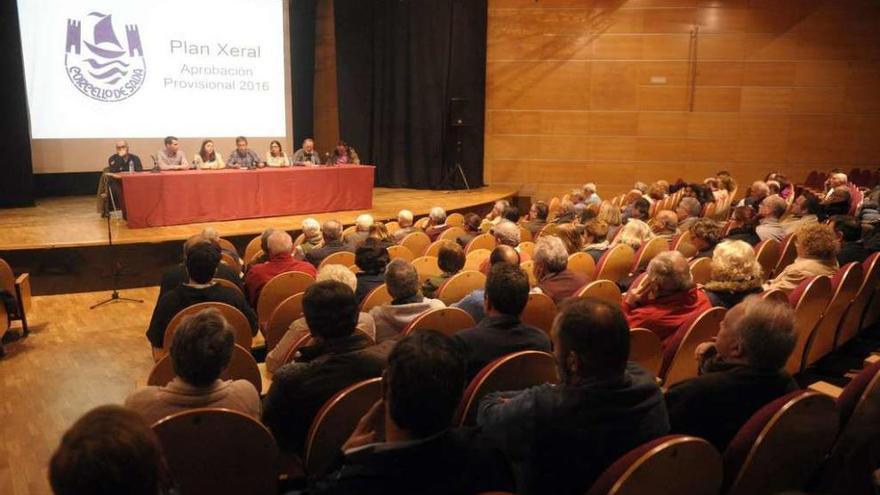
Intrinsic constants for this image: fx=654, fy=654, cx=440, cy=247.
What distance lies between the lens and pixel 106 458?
3.55ft

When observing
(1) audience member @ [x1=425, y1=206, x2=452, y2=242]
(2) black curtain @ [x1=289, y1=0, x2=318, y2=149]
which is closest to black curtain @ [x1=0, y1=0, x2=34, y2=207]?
(2) black curtain @ [x1=289, y1=0, x2=318, y2=149]

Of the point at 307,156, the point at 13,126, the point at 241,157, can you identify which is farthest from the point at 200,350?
the point at 13,126

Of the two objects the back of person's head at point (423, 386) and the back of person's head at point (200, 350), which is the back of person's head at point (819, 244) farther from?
the back of person's head at point (200, 350)

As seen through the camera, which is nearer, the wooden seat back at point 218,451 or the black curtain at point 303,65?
the wooden seat back at point 218,451

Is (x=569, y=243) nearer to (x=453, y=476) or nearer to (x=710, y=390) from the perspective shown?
(x=710, y=390)

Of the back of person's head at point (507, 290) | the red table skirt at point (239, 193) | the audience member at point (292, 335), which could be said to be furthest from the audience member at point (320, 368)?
the red table skirt at point (239, 193)

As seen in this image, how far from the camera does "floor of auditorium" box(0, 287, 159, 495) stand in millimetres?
3090

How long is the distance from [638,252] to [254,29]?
7753 mm

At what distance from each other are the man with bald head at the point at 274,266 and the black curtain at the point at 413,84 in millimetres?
7936

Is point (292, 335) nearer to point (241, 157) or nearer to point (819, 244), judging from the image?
point (819, 244)

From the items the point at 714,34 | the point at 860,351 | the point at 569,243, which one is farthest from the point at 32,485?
the point at 714,34

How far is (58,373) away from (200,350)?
2.84m

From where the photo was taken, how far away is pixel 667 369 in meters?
2.87

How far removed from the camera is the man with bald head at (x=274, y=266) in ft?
13.8
